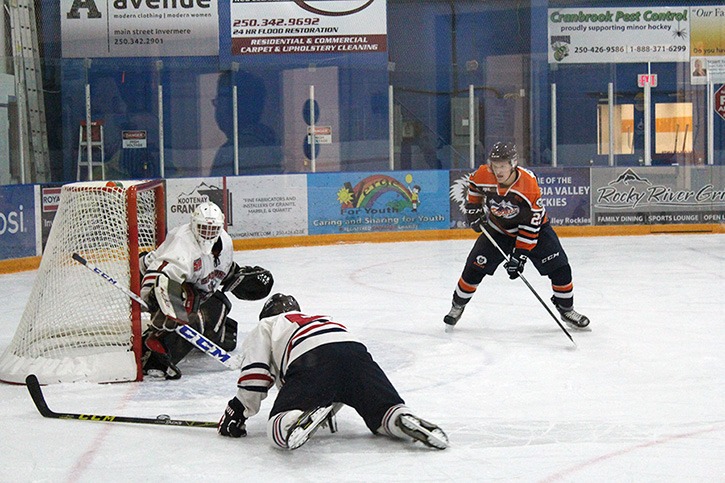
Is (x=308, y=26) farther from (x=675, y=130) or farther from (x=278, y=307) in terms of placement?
(x=278, y=307)

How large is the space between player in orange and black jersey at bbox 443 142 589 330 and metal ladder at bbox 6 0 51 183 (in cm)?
464

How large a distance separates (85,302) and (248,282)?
0.78 meters

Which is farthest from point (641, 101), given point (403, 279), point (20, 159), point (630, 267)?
→ point (20, 159)

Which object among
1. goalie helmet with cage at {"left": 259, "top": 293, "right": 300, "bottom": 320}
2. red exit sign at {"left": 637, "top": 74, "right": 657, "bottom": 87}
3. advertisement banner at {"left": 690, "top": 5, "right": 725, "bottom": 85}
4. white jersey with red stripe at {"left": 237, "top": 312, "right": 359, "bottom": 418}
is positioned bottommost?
white jersey with red stripe at {"left": 237, "top": 312, "right": 359, "bottom": 418}

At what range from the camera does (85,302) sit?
4742 millimetres

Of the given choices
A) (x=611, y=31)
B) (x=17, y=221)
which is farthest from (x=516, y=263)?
(x=611, y=31)

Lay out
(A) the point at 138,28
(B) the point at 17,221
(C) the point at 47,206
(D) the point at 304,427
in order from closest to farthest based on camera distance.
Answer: (D) the point at 304,427 → (B) the point at 17,221 → (C) the point at 47,206 → (A) the point at 138,28

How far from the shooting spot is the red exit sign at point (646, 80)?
1210 cm

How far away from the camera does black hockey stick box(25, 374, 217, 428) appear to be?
146 inches

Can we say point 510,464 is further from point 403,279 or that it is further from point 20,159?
point 20,159

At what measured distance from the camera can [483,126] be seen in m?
11.4

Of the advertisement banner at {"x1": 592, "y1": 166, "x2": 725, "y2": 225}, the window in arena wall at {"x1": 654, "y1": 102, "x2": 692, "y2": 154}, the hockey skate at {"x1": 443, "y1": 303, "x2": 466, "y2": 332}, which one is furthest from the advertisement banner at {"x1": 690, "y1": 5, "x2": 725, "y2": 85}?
the hockey skate at {"x1": 443, "y1": 303, "x2": 466, "y2": 332}

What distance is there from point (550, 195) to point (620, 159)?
0.97 metres

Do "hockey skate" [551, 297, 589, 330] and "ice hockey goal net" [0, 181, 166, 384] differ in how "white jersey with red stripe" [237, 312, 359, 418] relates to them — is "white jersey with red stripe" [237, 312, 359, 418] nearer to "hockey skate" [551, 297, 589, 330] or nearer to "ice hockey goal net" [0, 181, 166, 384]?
"ice hockey goal net" [0, 181, 166, 384]
